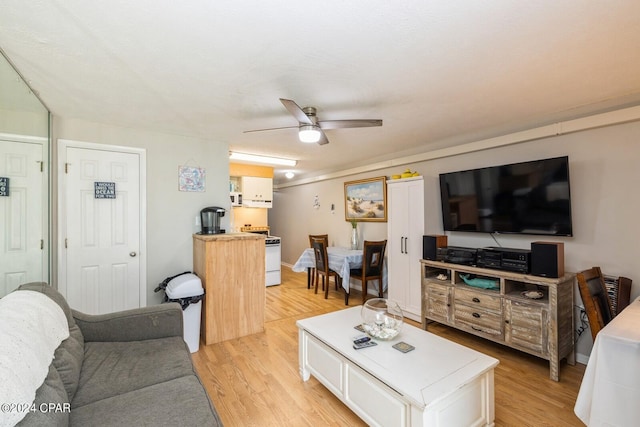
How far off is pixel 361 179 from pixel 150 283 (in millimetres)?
3458

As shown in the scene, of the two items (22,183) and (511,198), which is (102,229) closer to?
(22,183)

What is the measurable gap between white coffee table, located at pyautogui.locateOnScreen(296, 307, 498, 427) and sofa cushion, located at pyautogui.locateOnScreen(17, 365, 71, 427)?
4.48ft

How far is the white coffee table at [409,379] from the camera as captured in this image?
4.75ft

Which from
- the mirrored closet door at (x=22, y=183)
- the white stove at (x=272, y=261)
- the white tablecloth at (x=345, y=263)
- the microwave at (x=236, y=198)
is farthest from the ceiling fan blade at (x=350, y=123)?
the white stove at (x=272, y=261)

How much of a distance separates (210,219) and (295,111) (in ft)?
6.48

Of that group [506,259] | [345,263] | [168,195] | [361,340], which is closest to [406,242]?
[345,263]

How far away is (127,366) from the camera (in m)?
1.67

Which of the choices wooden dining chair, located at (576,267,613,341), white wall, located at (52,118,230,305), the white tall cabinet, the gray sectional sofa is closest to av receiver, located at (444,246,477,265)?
the white tall cabinet

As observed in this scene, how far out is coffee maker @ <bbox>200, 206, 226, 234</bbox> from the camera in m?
3.46

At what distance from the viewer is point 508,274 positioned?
2645 millimetres

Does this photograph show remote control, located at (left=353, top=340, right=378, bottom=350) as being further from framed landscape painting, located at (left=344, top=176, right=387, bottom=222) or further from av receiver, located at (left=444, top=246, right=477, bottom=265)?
framed landscape painting, located at (left=344, top=176, right=387, bottom=222)

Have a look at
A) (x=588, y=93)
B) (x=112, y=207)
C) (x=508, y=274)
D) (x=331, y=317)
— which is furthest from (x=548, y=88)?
(x=112, y=207)

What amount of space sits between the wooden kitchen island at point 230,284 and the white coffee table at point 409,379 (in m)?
1.31

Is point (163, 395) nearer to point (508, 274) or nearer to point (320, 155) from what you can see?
point (508, 274)
